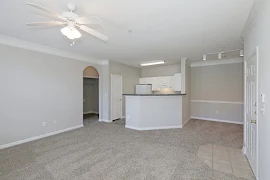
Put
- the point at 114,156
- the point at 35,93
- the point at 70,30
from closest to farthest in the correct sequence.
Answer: the point at 70,30 < the point at 114,156 < the point at 35,93

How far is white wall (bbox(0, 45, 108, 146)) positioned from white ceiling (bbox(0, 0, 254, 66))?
1.88 ft

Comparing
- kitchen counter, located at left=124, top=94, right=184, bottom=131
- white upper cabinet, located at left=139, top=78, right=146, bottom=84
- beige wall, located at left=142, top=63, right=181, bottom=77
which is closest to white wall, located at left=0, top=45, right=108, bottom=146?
kitchen counter, located at left=124, top=94, right=184, bottom=131

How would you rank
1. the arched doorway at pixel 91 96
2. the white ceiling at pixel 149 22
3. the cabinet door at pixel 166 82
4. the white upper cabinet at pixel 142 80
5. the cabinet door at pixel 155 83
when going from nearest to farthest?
the white ceiling at pixel 149 22, the cabinet door at pixel 166 82, the cabinet door at pixel 155 83, the white upper cabinet at pixel 142 80, the arched doorway at pixel 91 96

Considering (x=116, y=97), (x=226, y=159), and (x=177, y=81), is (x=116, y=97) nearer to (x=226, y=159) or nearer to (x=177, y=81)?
(x=177, y=81)

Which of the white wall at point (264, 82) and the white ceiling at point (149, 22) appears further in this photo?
the white ceiling at point (149, 22)

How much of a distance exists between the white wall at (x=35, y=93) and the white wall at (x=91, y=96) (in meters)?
3.09

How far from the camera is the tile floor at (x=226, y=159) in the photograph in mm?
2355

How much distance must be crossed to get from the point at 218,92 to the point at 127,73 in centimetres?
408

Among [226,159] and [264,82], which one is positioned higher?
[264,82]

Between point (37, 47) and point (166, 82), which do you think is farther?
point (166, 82)

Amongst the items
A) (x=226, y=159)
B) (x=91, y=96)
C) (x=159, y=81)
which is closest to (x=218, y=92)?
(x=159, y=81)

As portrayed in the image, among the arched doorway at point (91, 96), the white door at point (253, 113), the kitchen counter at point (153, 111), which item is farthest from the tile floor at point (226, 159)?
the arched doorway at point (91, 96)

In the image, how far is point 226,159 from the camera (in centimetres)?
276

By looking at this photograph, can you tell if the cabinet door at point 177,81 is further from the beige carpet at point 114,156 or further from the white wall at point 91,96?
the white wall at point 91,96
